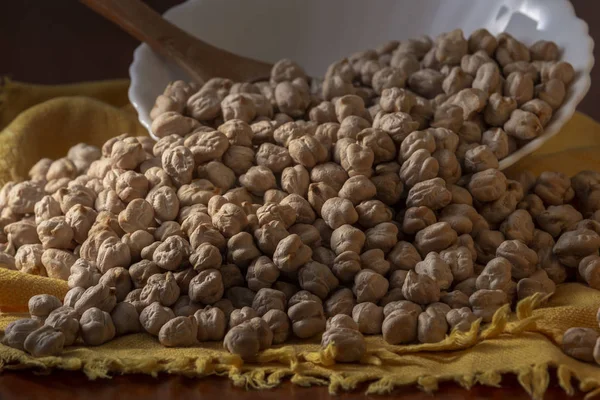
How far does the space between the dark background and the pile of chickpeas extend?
2.08ft

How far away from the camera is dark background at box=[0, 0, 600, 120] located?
1.77 meters

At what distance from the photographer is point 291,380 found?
31.8 inches

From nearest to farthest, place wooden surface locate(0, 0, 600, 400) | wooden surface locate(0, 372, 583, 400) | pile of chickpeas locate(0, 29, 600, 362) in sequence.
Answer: wooden surface locate(0, 372, 583, 400), pile of chickpeas locate(0, 29, 600, 362), wooden surface locate(0, 0, 600, 400)

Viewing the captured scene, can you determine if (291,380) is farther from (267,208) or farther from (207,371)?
(267,208)

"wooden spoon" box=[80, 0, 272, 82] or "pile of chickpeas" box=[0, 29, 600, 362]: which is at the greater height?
"wooden spoon" box=[80, 0, 272, 82]

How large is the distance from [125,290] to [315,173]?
0.84 feet

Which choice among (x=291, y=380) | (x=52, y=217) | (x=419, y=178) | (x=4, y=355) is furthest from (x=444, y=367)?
(x=52, y=217)

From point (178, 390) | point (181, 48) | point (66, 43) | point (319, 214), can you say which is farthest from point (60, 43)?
point (178, 390)

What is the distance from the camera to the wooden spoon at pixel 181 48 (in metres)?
1.33

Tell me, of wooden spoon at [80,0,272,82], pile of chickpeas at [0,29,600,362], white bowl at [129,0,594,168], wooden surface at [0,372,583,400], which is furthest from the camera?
white bowl at [129,0,594,168]

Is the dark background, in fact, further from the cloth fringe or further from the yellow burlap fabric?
the cloth fringe

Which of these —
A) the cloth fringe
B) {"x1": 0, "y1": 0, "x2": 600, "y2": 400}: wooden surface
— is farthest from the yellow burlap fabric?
{"x1": 0, "y1": 0, "x2": 600, "y2": 400}: wooden surface

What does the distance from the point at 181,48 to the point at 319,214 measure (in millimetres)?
463

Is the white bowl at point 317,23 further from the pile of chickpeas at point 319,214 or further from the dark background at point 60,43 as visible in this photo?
the dark background at point 60,43
